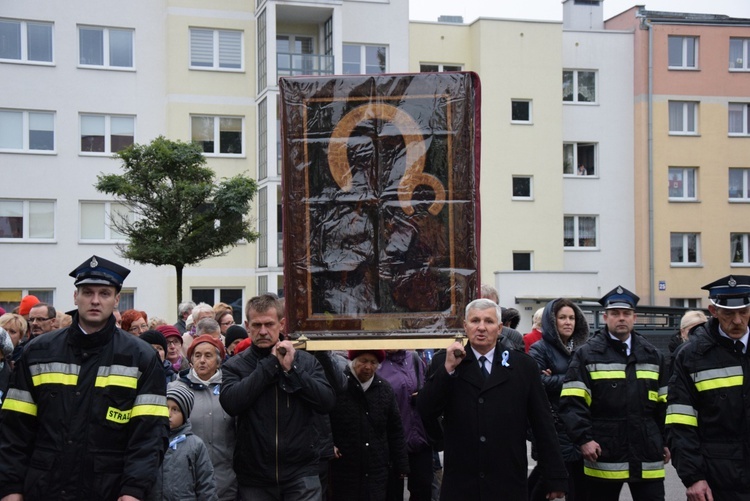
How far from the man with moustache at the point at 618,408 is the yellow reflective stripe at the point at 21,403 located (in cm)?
416

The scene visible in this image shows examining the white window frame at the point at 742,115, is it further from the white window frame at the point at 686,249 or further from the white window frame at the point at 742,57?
the white window frame at the point at 686,249

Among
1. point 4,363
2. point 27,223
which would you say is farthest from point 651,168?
point 4,363

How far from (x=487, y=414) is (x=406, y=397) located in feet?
7.76

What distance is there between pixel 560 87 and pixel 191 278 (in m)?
16.3

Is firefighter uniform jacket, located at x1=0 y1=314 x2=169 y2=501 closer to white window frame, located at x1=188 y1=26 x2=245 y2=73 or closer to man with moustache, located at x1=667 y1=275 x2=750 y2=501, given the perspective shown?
man with moustache, located at x1=667 y1=275 x2=750 y2=501

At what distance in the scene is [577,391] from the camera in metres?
8.03

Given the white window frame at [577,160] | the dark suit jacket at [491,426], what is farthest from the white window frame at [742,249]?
the dark suit jacket at [491,426]

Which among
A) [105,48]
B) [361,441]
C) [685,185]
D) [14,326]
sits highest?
[105,48]

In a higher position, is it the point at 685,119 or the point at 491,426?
the point at 685,119

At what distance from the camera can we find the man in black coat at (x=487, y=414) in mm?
6547

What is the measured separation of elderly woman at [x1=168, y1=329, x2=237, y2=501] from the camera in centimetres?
718

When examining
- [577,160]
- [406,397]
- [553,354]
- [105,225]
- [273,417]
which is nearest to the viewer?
[273,417]

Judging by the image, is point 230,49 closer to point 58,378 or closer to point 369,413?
point 369,413

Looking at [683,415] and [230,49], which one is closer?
[683,415]
